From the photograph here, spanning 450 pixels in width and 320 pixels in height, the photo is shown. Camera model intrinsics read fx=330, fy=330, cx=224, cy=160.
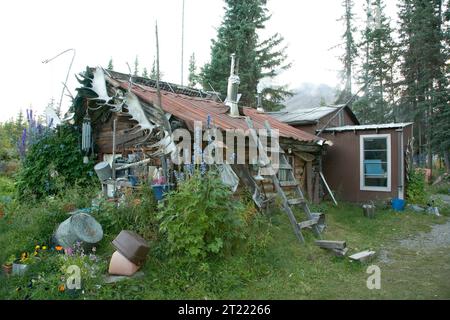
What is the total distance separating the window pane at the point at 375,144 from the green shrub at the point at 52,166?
8452 millimetres

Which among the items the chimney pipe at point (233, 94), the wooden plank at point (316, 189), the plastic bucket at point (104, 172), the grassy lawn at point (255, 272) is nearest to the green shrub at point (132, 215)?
the grassy lawn at point (255, 272)

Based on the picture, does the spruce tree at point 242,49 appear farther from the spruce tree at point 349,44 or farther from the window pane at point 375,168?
the spruce tree at point 349,44

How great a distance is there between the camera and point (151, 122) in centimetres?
712

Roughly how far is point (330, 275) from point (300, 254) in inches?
30.2

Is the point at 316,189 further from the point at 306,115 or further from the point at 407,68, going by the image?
the point at 407,68

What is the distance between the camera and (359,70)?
92.9 feet

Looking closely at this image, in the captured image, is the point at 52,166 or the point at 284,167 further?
the point at 52,166

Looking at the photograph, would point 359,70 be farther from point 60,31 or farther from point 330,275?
point 330,275

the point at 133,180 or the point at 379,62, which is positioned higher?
the point at 379,62

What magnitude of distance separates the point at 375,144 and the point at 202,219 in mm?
8098

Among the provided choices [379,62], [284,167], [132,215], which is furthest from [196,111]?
[379,62]

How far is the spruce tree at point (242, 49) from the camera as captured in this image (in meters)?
16.9

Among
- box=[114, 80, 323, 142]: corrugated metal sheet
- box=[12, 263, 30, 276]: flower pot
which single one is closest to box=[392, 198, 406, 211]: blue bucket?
box=[114, 80, 323, 142]: corrugated metal sheet

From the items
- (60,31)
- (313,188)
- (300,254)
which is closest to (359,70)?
(313,188)
